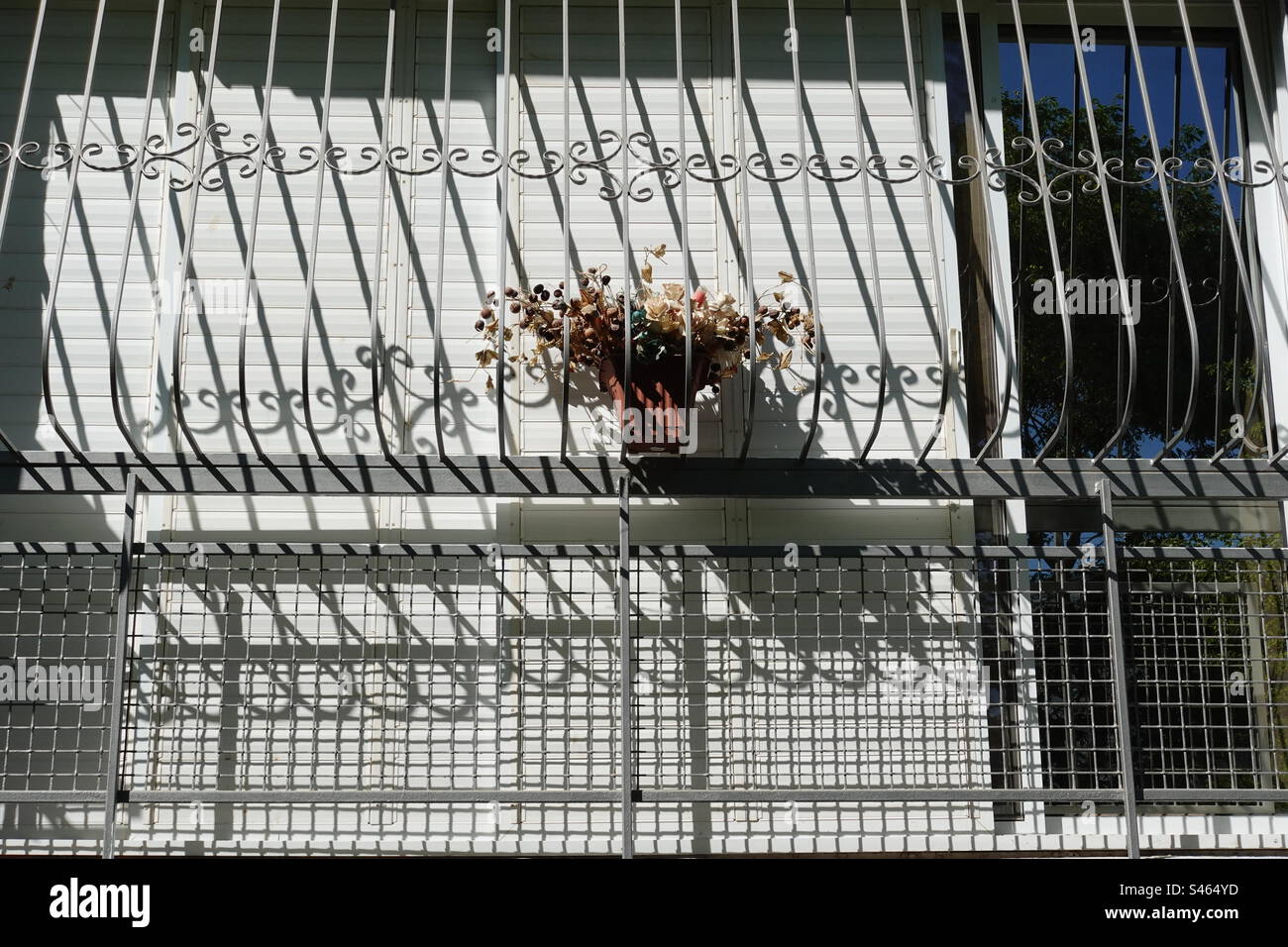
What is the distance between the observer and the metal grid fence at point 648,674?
413 cm

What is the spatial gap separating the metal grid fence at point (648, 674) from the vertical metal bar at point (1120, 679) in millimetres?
170

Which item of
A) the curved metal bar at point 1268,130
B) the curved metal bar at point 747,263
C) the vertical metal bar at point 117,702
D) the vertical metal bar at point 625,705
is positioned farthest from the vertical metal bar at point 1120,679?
the vertical metal bar at point 117,702

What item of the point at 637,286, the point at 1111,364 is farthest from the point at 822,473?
the point at 1111,364

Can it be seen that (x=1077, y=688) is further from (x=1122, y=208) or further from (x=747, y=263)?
(x=747, y=263)

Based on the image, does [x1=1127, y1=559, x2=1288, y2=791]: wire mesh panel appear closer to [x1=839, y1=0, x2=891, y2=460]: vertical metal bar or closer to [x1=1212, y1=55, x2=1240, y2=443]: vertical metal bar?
[x1=1212, y1=55, x2=1240, y2=443]: vertical metal bar

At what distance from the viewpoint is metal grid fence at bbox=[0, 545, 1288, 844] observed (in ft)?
13.6

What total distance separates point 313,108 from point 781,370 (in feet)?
6.82

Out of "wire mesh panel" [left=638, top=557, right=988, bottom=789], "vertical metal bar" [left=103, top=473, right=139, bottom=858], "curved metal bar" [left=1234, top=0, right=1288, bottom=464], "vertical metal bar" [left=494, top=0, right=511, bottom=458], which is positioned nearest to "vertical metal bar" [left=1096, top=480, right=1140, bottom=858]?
"wire mesh panel" [left=638, top=557, right=988, bottom=789]

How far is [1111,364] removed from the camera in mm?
4781

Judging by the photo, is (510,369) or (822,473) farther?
(510,369)

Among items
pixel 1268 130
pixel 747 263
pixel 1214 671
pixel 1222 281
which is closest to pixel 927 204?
pixel 747 263

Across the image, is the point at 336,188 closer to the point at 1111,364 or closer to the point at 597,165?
the point at 597,165

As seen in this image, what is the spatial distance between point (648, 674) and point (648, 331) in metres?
1.15
